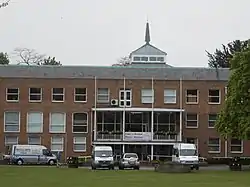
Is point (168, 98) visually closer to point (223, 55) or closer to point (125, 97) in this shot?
point (125, 97)

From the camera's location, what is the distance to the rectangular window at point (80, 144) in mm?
75938

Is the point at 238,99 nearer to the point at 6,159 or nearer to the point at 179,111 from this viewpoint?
the point at 179,111

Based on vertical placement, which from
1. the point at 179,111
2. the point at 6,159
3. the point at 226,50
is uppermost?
the point at 226,50

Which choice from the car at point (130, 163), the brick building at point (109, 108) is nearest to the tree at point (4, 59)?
the brick building at point (109, 108)

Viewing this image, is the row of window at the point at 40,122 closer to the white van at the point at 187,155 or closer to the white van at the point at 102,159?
the white van at the point at 102,159

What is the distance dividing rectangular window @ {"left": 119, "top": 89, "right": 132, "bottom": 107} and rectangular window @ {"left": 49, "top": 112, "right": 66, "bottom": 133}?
6809 mm

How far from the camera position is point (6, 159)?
229ft

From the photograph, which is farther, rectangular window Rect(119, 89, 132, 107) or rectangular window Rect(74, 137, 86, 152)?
rectangular window Rect(119, 89, 132, 107)

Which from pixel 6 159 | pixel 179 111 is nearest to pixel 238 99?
pixel 179 111

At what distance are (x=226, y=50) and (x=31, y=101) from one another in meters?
40.2

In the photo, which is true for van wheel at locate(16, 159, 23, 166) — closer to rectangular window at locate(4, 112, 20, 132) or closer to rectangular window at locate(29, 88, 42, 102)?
rectangular window at locate(4, 112, 20, 132)

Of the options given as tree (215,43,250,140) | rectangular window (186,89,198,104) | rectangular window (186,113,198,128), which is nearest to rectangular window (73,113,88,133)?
rectangular window (186,113,198,128)

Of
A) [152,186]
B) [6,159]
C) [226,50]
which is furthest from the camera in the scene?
[226,50]

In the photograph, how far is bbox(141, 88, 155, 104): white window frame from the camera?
254ft
